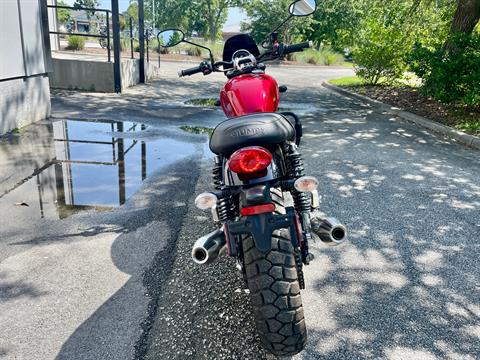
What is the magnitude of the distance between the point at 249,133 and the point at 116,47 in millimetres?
10748

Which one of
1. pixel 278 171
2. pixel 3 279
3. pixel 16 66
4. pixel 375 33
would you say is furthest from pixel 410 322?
pixel 375 33

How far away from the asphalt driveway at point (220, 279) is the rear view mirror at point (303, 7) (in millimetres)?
2051

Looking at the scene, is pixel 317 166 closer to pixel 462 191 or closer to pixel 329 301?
pixel 462 191

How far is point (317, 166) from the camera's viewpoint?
5.96 metres

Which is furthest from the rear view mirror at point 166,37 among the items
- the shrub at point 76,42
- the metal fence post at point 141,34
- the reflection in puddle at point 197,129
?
the shrub at point 76,42

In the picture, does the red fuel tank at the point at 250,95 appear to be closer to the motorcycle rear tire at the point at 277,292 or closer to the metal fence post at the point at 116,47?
the motorcycle rear tire at the point at 277,292

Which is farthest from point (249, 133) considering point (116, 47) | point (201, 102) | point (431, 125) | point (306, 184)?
point (116, 47)

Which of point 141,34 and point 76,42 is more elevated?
point 141,34

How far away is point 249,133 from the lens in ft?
7.21

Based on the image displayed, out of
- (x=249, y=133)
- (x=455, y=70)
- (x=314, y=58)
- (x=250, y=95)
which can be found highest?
(x=314, y=58)

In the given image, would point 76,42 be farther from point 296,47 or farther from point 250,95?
point 250,95

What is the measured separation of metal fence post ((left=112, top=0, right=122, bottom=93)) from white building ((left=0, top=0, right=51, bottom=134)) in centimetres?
329

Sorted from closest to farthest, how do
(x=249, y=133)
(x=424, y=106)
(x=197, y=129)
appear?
(x=249, y=133) < (x=197, y=129) < (x=424, y=106)

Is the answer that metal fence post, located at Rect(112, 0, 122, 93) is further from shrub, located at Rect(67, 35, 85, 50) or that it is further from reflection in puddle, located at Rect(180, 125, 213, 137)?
shrub, located at Rect(67, 35, 85, 50)
